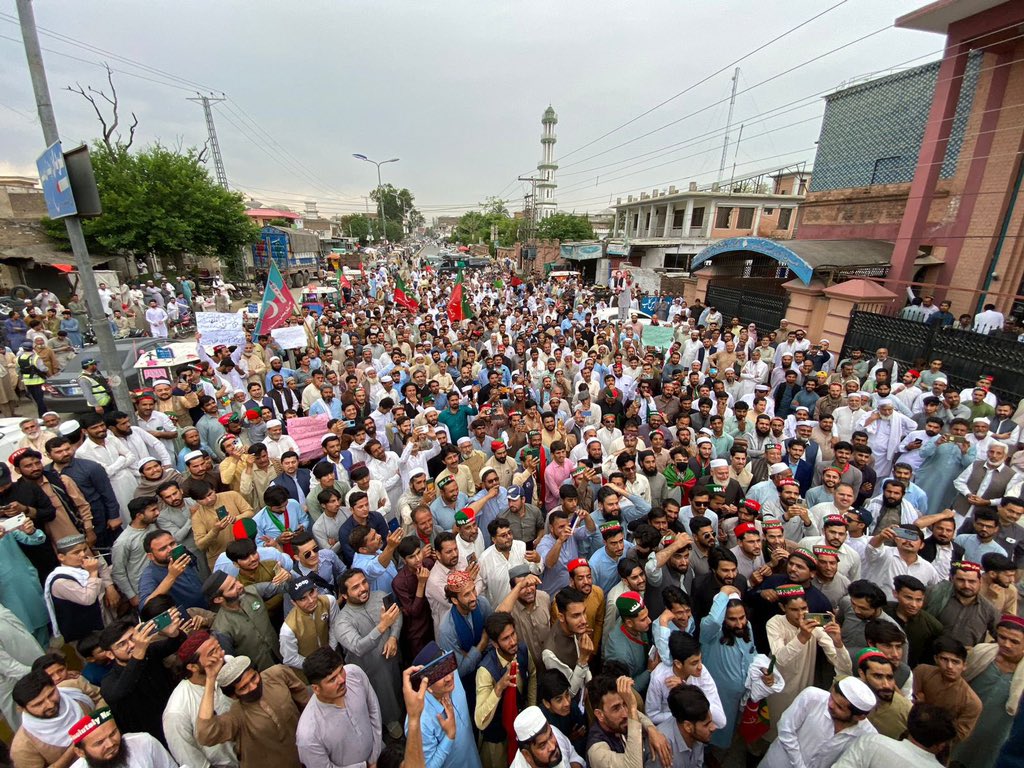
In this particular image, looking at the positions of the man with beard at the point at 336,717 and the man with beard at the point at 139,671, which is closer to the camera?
the man with beard at the point at 336,717

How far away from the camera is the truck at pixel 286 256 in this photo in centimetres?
3472

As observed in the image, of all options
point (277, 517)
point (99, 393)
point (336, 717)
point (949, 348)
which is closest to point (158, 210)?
point (99, 393)

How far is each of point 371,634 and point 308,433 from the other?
3880mm

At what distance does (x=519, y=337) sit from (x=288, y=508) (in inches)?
341

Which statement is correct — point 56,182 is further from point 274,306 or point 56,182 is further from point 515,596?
point 515,596

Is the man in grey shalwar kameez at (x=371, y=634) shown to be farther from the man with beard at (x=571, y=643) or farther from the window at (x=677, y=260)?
the window at (x=677, y=260)

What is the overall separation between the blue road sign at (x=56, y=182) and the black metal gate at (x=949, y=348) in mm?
12772

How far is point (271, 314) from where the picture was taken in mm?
9891

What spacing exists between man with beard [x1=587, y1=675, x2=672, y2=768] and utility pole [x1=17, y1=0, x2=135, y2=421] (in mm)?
6281

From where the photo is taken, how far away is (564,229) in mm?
45875

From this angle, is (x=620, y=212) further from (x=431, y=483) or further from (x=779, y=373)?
(x=431, y=483)

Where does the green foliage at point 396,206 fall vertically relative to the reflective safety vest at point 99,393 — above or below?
above

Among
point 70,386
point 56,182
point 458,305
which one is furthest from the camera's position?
point 458,305

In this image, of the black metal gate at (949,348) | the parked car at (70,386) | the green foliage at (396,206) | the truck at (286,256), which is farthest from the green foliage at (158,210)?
the green foliage at (396,206)
